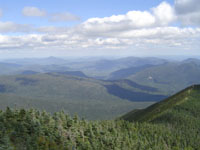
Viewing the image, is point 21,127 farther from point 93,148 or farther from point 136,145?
point 136,145

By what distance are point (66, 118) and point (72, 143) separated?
2464 cm

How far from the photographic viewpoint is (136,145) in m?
117

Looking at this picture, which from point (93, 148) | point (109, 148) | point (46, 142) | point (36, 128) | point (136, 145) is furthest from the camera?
point (136, 145)

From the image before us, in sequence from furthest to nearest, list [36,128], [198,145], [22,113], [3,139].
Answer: [198,145], [22,113], [36,128], [3,139]

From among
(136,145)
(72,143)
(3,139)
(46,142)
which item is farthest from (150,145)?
(3,139)

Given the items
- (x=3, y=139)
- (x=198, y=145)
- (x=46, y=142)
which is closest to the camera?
(x=3, y=139)

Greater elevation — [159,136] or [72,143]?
[72,143]

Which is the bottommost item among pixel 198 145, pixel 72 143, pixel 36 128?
pixel 198 145

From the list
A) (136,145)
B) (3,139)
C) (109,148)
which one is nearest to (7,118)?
(3,139)

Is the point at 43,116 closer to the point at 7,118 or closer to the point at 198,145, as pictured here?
the point at 7,118

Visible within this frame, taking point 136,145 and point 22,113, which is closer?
point 22,113

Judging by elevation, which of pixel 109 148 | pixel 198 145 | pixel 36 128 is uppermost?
pixel 36 128

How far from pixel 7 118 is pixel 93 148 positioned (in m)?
37.4

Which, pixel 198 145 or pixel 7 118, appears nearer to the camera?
pixel 7 118
